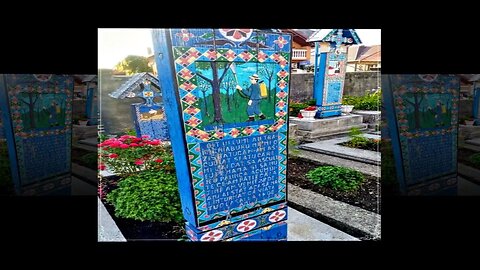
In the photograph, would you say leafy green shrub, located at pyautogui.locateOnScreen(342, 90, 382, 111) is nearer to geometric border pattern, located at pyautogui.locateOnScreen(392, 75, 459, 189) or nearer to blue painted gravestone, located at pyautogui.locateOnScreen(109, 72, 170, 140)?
geometric border pattern, located at pyautogui.locateOnScreen(392, 75, 459, 189)

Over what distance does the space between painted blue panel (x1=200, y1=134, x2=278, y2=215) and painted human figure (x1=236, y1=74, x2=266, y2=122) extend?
224 mm

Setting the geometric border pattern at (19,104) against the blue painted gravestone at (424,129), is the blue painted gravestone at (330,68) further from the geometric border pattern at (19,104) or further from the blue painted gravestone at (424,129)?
the geometric border pattern at (19,104)

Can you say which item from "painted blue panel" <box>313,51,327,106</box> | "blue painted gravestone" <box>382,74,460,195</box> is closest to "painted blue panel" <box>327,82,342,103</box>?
"painted blue panel" <box>313,51,327,106</box>

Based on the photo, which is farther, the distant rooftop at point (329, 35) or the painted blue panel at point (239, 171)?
the distant rooftop at point (329, 35)

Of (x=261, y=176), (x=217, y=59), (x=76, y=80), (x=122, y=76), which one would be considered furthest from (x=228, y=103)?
(x=76, y=80)

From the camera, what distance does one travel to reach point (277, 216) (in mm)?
3289

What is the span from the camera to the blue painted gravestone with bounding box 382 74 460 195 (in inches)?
138

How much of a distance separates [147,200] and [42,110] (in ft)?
4.97

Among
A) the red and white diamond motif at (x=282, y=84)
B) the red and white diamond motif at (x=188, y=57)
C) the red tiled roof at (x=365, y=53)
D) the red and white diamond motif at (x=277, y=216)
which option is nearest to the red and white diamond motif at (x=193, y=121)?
the red and white diamond motif at (x=188, y=57)

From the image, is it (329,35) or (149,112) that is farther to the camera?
(329,35)

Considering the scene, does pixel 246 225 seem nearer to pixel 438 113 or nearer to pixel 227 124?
pixel 227 124

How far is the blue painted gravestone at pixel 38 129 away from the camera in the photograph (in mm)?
3371

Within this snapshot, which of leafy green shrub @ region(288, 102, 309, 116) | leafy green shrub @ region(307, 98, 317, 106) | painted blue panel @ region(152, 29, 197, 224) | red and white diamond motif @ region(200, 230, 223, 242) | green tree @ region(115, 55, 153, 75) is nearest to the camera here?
painted blue panel @ region(152, 29, 197, 224)

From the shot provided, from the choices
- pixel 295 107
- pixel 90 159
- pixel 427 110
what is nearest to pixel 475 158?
pixel 427 110
